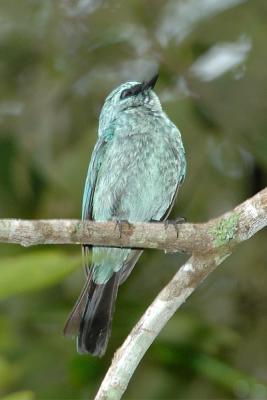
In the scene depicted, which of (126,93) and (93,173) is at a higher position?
(126,93)

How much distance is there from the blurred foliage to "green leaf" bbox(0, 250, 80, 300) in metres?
2.72

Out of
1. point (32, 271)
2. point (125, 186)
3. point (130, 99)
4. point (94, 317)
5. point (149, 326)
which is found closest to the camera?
point (32, 271)

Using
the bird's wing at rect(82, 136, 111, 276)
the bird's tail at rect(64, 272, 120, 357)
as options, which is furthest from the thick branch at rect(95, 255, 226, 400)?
the bird's wing at rect(82, 136, 111, 276)

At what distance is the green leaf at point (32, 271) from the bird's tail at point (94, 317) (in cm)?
182

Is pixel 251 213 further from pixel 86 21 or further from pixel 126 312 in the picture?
→ pixel 86 21

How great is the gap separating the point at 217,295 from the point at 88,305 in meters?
2.08

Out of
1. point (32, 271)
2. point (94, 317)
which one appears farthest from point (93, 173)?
point (32, 271)

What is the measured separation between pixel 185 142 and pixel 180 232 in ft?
7.64

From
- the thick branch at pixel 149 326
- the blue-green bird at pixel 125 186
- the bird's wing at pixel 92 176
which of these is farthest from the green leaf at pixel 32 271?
the bird's wing at pixel 92 176

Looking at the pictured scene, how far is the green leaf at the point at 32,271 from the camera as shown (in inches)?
82.1

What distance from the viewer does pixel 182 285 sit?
3.46 m

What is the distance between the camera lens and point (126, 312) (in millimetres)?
5109

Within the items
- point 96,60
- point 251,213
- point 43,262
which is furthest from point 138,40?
point 43,262

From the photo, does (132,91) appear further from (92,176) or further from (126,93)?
(92,176)
